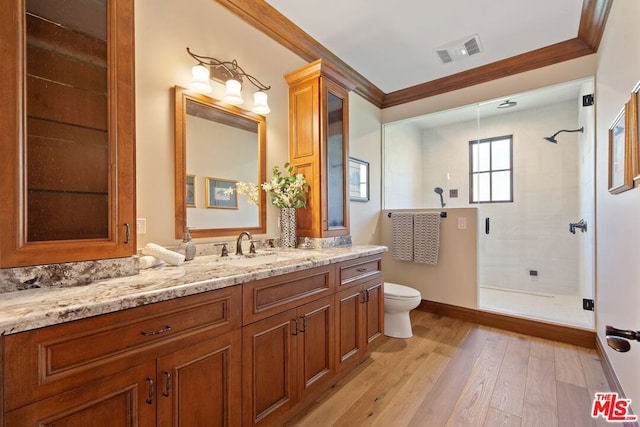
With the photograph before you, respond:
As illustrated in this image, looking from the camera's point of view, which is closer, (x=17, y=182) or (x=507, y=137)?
(x=17, y=182)

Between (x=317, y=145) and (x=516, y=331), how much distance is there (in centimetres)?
265

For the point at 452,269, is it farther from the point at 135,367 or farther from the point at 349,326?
the point at 135,367

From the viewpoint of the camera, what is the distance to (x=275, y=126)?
2369 millimetres

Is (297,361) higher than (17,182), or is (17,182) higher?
→ (17,182)

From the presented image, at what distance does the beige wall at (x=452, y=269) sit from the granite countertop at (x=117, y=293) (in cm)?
230

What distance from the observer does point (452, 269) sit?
10.5ft

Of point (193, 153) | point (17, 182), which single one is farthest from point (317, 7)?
point (17, 182)

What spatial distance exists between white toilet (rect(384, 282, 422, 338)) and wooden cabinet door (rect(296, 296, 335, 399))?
950mm

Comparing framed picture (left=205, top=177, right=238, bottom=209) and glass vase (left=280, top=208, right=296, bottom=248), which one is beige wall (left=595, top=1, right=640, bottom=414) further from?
framed picture (left=205, top=177, right=238, bottom=209)

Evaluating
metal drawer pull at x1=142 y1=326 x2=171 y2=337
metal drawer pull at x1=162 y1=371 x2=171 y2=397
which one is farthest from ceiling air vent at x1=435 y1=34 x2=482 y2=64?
metal drawer pull at x1=162 y1=371 x2=171 y2=397

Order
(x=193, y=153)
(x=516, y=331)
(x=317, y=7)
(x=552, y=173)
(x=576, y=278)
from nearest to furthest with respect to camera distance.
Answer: (x=193, y=153) < (x=317, y=7) < (x=516, y=331) < (x=576, y=278) < (x=552, y=173)

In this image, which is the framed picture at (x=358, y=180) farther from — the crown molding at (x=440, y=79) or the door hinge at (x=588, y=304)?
the door hinge at (x=588, y=304)

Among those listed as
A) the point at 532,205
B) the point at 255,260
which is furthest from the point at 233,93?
the point at 532,205

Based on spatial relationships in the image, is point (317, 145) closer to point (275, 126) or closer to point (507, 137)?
point (275, 126)
